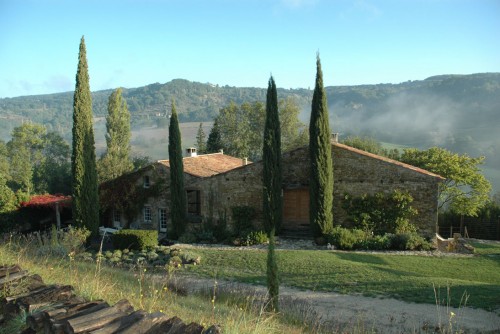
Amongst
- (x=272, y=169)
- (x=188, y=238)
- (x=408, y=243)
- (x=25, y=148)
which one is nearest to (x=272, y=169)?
(x=272, y=169)

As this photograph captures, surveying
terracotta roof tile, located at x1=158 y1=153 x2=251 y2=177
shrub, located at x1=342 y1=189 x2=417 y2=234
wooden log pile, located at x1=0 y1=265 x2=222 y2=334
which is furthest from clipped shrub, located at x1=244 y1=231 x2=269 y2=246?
wooden log pile, located at x1=0 y1=265 x2=222 y2=334

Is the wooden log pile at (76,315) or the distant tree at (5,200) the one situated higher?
the wooden log pile at (76,315)

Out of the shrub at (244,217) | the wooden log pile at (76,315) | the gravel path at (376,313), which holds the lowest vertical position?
the shrub at (244,217)

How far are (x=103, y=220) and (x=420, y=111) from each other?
10923 cm

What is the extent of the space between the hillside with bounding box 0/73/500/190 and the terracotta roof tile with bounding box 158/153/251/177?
164ft

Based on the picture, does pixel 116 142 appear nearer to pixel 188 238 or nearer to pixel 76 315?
pixel 188 238

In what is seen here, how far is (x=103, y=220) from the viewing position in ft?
95.6

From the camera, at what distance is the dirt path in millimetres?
8047

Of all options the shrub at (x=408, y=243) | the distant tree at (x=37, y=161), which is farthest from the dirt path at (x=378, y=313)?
the distant tree at (x=37, y=161)

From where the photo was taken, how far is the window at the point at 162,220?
26.4m

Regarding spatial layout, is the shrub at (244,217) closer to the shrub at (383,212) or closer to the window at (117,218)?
the shrub at (383,212)

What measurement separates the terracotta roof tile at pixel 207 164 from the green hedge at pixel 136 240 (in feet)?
22.7

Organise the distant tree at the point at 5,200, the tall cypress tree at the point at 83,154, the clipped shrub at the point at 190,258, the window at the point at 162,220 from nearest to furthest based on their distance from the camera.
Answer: the clipped shrub at the point at 190,258, the tall cypress tree at the point at 83,154, the distant tree at the point at 5,200, the window at the point at 162,220

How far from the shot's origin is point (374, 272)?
13180 mm
